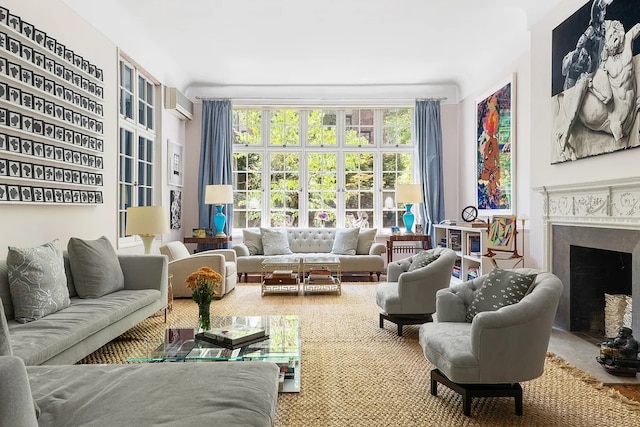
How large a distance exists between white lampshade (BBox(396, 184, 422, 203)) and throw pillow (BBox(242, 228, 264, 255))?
2.28 metres

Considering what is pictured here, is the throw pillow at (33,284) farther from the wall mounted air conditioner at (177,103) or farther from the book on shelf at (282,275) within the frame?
the wall mounted air conditioner at (177,103)

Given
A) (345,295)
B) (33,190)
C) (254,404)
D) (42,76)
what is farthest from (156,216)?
(254,404)

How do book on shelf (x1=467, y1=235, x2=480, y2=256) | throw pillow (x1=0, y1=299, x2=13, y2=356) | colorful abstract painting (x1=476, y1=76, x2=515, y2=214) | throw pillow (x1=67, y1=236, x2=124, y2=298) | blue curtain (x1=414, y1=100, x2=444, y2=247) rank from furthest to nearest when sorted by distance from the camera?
blue curtain (x1=414, y1=100, x2=444, y2=247) → book on shelf (x1=467, y1=235, x2=480, y2=256) → colorful abstract painting (x1=476, y1=76, x2=515, y2=214) → throw pillow (x1=67, y1=236, x2=124, y2=298) → throw pillow (x1=0, y1=299, x2=13, y2=356)

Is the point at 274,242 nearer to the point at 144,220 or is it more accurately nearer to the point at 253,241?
the point at 253,241

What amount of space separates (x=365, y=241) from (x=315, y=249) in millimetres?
842

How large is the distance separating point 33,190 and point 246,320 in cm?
195

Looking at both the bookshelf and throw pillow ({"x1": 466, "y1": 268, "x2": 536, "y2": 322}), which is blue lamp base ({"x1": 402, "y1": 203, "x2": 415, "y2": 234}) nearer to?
the bookshelf

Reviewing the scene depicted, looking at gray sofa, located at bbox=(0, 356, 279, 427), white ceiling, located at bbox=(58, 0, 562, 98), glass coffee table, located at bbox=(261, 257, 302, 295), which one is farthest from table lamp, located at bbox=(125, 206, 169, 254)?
gray sofa, located at bbox=(0, 356, 279, 427)

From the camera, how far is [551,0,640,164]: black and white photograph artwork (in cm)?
344

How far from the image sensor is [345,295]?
609cm

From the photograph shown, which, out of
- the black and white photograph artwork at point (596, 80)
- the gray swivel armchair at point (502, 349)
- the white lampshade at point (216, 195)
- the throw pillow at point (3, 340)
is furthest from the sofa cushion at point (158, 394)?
the white lampshade at point (216, 195)

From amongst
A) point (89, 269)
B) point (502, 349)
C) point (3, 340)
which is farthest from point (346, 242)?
point (3, 340)

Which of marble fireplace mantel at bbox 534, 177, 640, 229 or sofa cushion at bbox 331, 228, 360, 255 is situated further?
sofa cushion at bbox 331, 228, 360, 255

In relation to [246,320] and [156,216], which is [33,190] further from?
[246,320]
